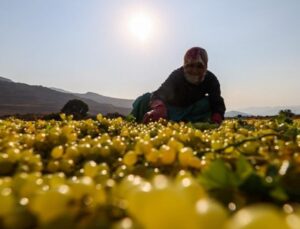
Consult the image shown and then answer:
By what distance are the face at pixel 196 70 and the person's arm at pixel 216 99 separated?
37 centimetres

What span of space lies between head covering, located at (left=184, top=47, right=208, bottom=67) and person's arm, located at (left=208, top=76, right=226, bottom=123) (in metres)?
0.64

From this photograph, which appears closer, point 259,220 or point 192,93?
point 259,220

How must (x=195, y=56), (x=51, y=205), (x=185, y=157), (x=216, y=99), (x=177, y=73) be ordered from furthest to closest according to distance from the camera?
(x=177, y=73) → (x=216, y=99) → (x=195, y=56) → (x=185, y=157) → (x=51, y=205)

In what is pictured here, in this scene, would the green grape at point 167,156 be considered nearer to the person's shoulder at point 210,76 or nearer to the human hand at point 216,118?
the human hand at point 216,118

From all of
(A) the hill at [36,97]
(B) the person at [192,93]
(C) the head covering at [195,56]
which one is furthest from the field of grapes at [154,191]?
(A) the hill at [36,97]

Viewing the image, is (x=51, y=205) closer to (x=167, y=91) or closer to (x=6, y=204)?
(x=6, y=204)

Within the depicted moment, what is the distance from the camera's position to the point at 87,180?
0.61 m

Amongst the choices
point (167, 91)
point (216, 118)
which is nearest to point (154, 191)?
point (216, 118)

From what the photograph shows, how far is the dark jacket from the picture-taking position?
7.28 m

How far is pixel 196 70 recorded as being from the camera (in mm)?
6980

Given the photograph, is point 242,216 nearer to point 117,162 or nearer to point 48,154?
point 117,162

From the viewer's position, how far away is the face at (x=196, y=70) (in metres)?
6.85

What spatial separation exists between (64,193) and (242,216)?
0.29 metres

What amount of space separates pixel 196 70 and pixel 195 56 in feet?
1.15
